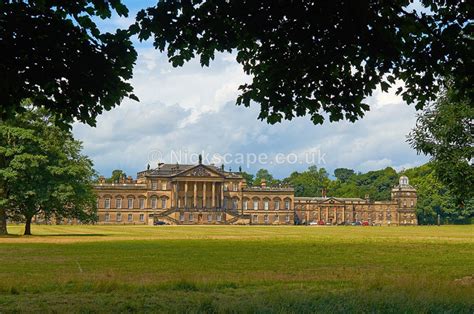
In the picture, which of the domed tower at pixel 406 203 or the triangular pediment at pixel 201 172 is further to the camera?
the domed tower at pixel 406 203

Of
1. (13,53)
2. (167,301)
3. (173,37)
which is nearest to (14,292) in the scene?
(167,301)

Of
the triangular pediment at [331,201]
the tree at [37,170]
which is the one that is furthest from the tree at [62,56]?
the triangular pediment at [331,201]

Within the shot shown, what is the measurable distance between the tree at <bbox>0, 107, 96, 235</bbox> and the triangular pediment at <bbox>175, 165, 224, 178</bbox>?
A: 82437 millimetres

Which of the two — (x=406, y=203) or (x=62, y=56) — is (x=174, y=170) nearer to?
(x=406, y=203)

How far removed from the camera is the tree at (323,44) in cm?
868

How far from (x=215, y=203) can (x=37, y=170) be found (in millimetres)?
88626

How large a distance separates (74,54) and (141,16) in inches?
43.4

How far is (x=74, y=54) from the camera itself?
29.3ft

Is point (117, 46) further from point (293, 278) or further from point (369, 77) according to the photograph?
point (293, 278)

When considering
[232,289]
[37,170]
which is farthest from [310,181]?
[232,289]

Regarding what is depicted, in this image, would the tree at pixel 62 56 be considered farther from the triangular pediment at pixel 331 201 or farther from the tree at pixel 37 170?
the triangular pediment at pixel 331 201

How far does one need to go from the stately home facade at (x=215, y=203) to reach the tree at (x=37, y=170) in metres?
72.9

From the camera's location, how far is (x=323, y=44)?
8992 millimetres

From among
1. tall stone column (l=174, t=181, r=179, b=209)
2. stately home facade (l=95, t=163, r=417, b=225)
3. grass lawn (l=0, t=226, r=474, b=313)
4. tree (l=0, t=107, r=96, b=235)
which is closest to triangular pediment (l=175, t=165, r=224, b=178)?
stately home facade (l=95, t=163, r=417, b=225)
